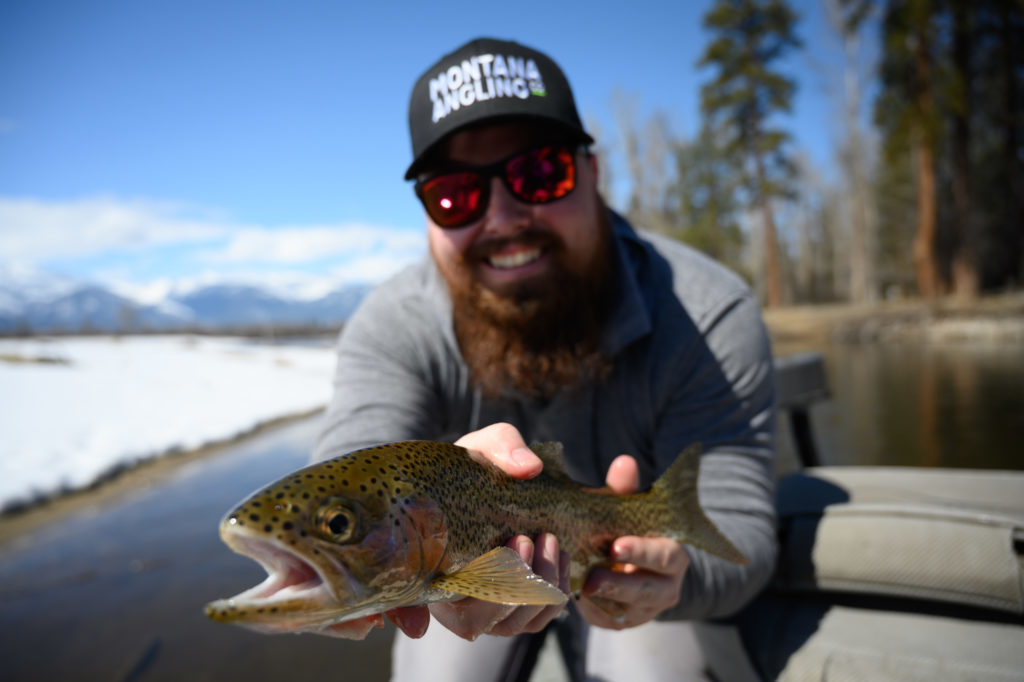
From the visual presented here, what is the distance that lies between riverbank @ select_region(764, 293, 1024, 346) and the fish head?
17.5 metres

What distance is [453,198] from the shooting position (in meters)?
2.35

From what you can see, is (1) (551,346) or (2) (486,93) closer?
(2) (486,93)

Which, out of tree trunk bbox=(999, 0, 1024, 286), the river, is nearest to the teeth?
the river

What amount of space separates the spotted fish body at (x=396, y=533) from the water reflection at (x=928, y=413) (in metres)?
3.58

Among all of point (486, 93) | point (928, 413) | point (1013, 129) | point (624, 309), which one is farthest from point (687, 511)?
point (1013, 129)

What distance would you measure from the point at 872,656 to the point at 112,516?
235 inches

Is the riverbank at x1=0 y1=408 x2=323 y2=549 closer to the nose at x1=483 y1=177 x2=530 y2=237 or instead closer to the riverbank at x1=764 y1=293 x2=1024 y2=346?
the nose at x1=483 y1=177 x2=530 y2=237

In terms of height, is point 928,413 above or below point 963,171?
below

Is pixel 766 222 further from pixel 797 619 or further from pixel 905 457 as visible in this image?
pixel 797 619

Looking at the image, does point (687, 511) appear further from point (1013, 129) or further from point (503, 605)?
point (1013, 129)

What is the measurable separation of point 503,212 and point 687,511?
1.30 m

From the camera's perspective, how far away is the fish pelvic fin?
6.13ft

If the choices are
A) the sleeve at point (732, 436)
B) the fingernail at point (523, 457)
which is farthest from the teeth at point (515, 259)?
the fingernail at point (523, 457)

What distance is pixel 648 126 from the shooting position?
3616cm
